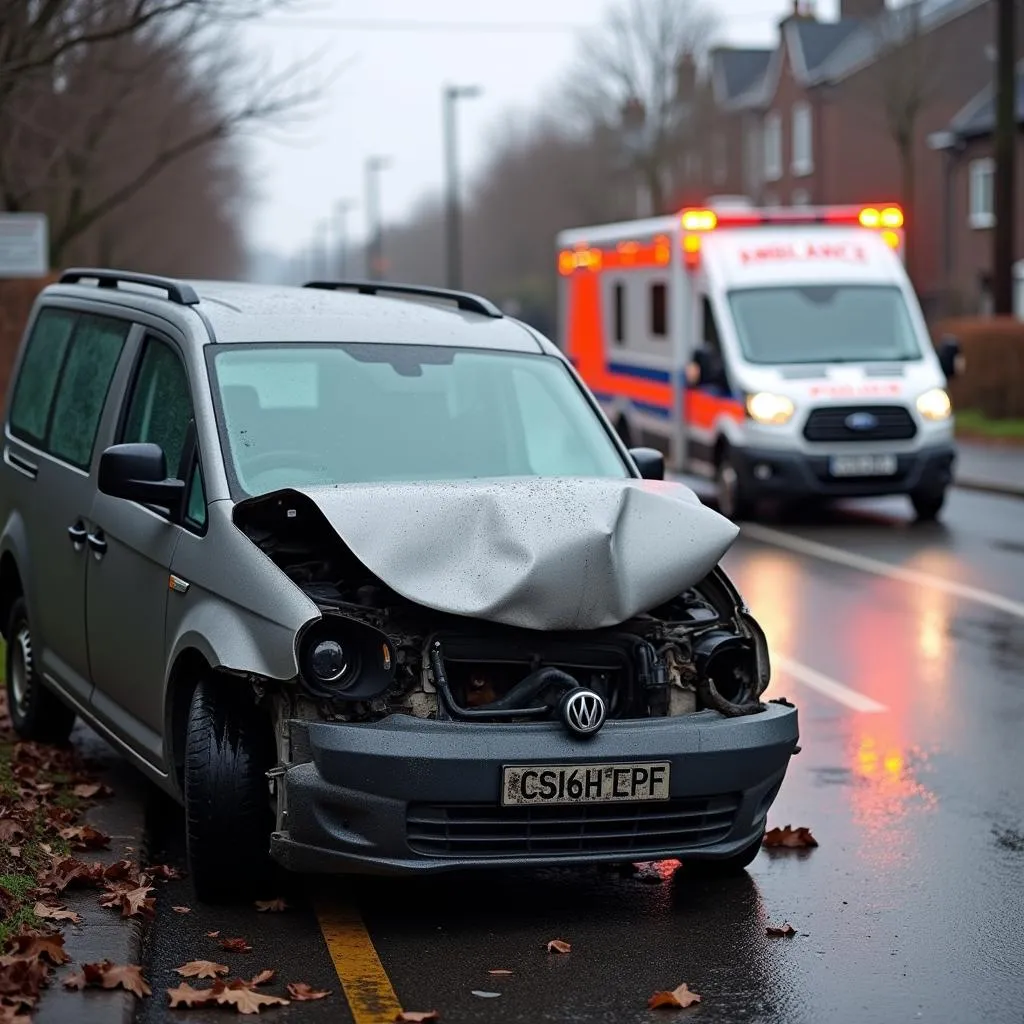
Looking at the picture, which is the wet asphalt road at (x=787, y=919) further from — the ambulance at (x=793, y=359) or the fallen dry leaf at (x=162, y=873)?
the ambulance at (x=793, y=359)

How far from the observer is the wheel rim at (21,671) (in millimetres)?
8555

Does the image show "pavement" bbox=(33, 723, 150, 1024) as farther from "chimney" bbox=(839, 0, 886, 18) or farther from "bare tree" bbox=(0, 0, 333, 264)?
"chimney" bbox=(839, 0, 886, 18)

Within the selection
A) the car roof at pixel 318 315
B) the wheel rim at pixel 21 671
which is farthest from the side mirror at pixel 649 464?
the wheel rim at pixel 21 671

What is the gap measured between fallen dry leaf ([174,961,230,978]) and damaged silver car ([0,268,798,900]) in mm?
456

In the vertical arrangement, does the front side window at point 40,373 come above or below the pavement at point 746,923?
above

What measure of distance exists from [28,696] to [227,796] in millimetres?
2755

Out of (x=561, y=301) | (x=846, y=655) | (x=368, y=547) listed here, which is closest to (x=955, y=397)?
A: (x=561, y=301)

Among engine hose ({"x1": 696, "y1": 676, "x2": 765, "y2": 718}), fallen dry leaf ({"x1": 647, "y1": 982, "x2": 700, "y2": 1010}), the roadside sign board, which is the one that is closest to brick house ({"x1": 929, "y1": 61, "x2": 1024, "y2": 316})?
the roadside sign board

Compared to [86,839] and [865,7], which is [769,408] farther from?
[865,7]

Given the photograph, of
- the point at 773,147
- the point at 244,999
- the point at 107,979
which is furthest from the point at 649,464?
the point at 773,147

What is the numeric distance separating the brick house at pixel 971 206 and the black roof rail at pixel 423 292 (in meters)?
43.1

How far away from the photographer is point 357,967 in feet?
18.9

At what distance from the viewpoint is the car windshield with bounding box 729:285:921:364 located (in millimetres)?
18719

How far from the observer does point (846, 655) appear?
1140 cm
